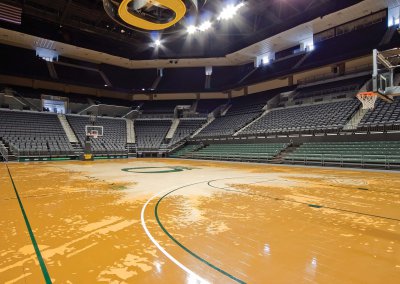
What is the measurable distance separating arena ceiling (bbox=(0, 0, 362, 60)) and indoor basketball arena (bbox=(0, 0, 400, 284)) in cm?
15

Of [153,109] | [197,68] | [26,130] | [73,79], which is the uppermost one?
[197,68]

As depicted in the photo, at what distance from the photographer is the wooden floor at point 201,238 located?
2.49m

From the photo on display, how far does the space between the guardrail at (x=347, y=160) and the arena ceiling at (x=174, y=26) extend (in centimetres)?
1004

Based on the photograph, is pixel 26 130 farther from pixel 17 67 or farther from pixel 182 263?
pixel 182 263

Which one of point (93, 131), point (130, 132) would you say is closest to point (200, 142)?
point (130, 132)

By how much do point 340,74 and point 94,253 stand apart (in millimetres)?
23240

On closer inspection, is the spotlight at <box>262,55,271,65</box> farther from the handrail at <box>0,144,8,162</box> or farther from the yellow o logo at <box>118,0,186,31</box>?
the handrail at <box>0,144,8,162</box>

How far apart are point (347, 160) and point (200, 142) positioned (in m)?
14.8

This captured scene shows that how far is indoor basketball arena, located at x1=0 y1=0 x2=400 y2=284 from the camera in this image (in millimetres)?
2941

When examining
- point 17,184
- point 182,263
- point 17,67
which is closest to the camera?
point 182,263

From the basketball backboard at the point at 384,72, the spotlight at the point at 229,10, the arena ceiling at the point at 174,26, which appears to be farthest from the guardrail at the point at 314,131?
the spotlight at the point at 229,10

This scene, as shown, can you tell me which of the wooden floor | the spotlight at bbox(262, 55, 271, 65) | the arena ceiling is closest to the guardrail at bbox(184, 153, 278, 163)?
the arena ceiling

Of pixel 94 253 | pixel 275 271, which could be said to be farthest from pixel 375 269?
pixel 94 253

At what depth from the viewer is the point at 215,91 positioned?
28.6 metres
